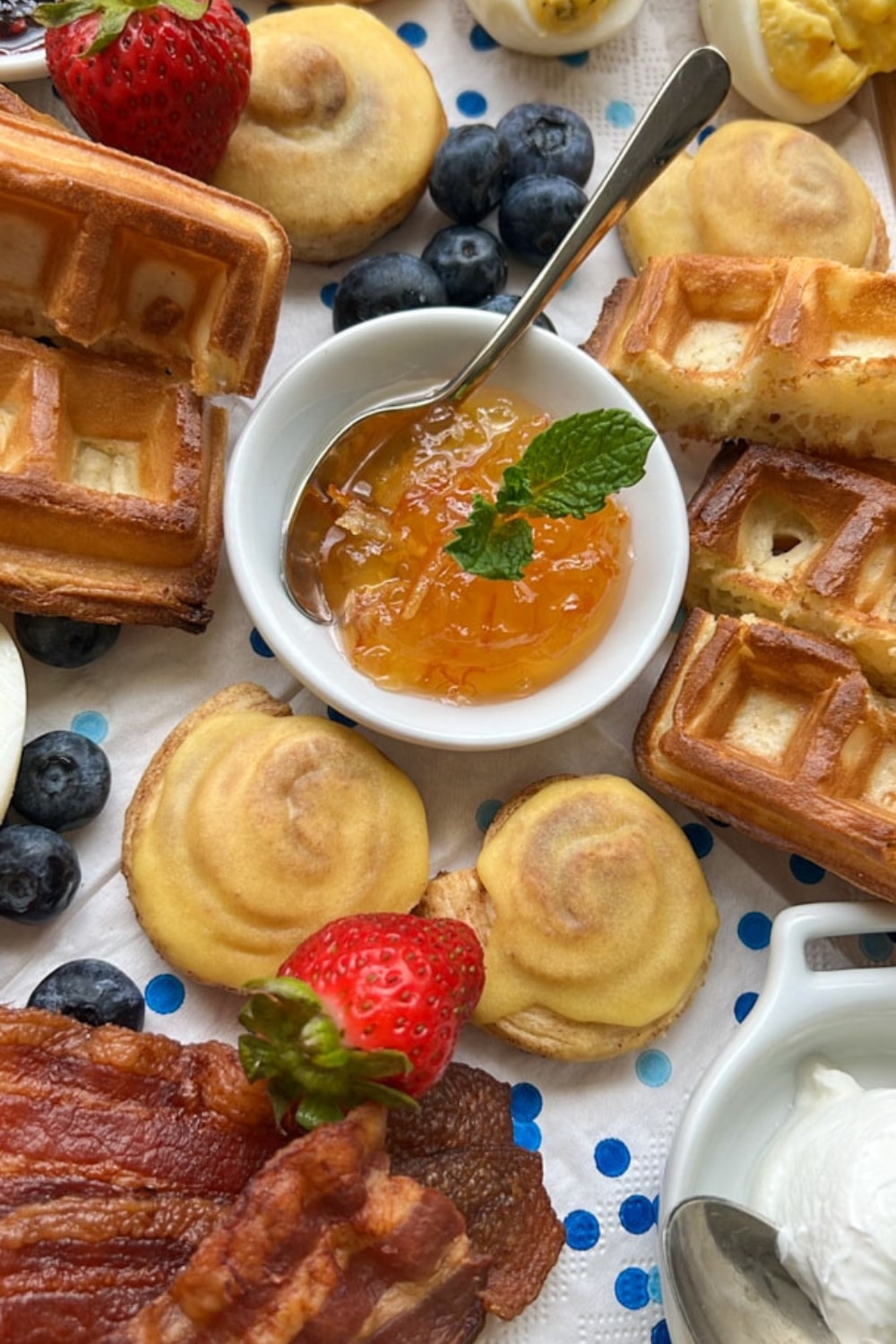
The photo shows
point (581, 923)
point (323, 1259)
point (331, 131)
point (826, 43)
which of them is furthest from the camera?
point (826, 43)

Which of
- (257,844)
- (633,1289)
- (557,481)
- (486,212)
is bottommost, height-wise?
(633,1289)

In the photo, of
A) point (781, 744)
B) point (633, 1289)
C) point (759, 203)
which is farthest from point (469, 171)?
point (633, 1289)

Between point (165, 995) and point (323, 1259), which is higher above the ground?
point (323, 1259)

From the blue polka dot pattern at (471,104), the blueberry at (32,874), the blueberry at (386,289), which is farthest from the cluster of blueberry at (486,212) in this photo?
the blueberry at (32,874)

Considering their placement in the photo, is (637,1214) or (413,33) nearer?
(637,1214)

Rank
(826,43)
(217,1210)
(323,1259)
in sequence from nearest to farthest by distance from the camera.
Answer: (323,1259)
(217,1210)
(826,43)

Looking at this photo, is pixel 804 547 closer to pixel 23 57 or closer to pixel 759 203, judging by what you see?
pixel 759 203
